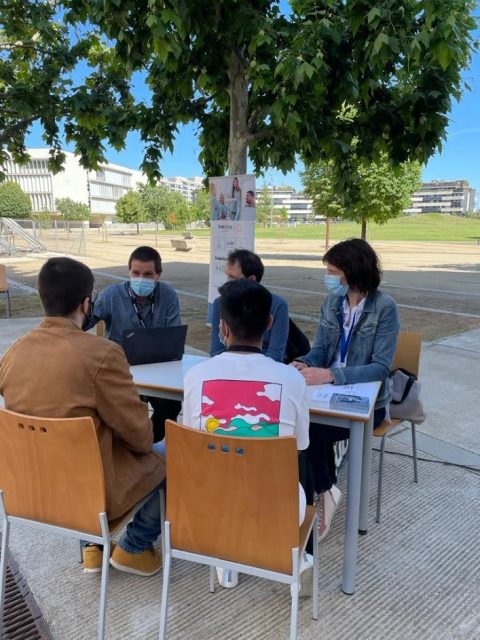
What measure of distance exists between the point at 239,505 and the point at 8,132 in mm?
8426

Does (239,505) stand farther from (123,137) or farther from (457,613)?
(123,137)

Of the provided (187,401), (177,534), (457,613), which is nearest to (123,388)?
(187,401)

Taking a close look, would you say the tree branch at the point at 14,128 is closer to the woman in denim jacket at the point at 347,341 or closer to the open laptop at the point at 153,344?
the open laptop at the point at 153,344

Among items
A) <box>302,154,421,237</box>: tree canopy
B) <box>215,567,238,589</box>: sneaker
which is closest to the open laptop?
<box>215,567,238,589</box>: sneaker

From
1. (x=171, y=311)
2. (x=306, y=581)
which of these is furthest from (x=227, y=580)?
(x=171, y=311)

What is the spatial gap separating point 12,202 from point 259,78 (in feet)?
262

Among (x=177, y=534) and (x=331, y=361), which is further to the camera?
(x=331, y=361)

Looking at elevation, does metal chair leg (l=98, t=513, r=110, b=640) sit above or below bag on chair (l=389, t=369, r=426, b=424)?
below

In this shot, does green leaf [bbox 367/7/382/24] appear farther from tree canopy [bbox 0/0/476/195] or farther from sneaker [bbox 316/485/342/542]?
sneaker [bbox 316/485/342/542]

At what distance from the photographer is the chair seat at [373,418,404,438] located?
2.74m

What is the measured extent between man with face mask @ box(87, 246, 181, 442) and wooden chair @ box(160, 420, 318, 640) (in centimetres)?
154

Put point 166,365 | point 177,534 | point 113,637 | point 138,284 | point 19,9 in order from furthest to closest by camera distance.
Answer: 1. point 19,9
2. point 138,284
3. point 166,365
4. point 113,637
5. point 177,534

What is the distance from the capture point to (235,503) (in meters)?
1.62

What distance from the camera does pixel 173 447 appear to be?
167cm
